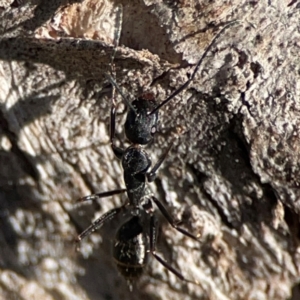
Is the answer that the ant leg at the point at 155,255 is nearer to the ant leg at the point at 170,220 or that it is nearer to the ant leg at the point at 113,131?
the ant leg at the point at 170,220

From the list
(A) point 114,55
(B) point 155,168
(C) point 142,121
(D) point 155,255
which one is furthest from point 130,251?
(A) point 114,55

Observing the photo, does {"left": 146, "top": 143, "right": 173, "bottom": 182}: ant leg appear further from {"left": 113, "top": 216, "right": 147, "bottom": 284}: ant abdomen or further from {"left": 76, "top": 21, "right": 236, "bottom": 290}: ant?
{"left": 113, "top": 216, "right": 147, "bottom": 284}: ant abdomen

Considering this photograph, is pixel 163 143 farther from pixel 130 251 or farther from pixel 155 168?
pixel 130 251

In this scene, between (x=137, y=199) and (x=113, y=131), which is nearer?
(x=113, y=131)

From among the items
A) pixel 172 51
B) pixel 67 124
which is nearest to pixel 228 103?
pixel 172 51

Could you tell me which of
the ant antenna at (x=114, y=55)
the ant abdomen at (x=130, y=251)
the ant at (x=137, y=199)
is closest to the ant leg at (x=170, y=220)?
the ant at (x=137, y=199)

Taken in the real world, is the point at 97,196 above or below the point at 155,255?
above

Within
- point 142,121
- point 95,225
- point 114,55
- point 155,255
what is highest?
point 114,55
